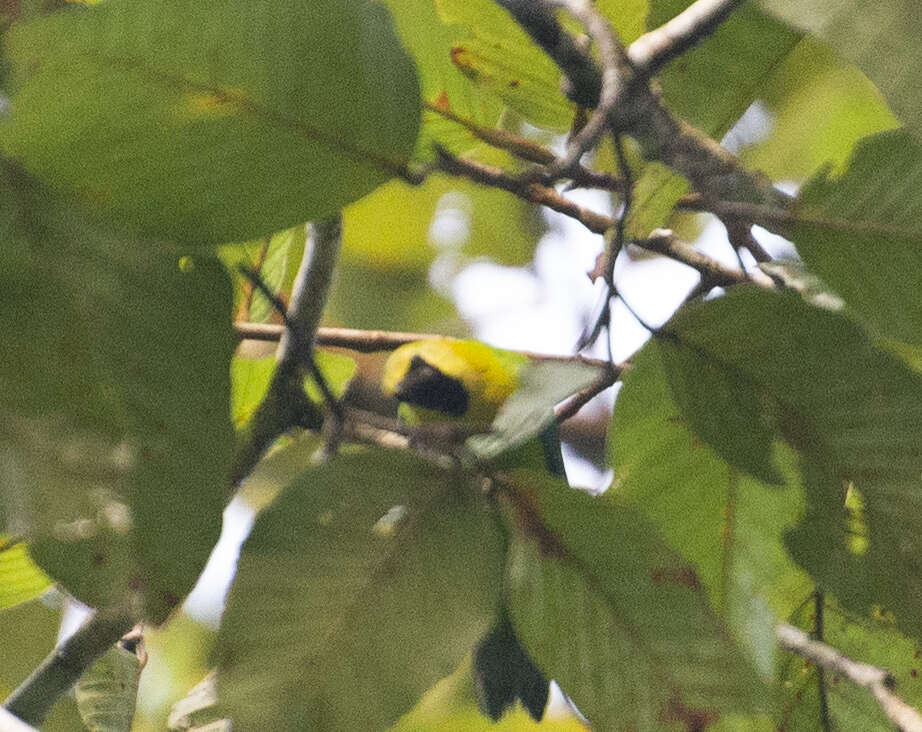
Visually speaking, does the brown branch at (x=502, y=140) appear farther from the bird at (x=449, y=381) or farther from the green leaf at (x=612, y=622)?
the bird at (x=449, y=381)

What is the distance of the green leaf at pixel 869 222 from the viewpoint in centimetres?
76

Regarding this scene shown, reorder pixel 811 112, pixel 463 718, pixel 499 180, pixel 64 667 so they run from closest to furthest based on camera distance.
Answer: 1. pixel 499 180
2. pixel 64 667
3. pixel 811 112
4. pixel 463 718

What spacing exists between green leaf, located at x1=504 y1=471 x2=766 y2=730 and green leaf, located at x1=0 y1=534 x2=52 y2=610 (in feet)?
1.61

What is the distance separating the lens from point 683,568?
75 centimetres

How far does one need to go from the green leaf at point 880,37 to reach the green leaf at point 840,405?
0.61ft

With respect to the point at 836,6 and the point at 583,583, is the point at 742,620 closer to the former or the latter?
the point at 583,583

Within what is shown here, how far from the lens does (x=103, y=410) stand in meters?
0.62

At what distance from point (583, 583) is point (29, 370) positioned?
374 millimetres

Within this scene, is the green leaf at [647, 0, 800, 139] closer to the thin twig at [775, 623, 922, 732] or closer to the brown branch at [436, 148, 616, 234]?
the brown branch at [436, 148, 616, 234]

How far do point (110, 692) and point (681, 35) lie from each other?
0.76m

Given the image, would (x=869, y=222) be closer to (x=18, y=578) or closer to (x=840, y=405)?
(x=840, y=405)

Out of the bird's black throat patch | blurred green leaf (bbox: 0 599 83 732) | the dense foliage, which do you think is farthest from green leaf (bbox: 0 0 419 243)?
the bird's black throat patch

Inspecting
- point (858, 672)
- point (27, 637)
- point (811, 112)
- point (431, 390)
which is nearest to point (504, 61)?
point (858, 672)

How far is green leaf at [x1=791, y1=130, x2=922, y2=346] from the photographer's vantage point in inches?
29.9
